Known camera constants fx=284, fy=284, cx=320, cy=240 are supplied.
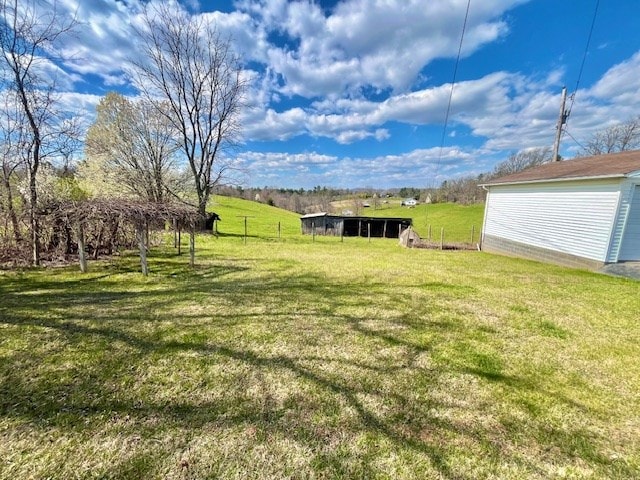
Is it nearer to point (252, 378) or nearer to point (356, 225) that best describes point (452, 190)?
point (356, 225)

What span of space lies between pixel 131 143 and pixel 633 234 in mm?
21491

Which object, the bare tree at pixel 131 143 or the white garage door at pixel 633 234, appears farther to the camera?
the bare tree at pixel 131 143

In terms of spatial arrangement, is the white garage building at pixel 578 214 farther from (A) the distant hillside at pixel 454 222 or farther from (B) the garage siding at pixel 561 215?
(A) the distant hillside at pixel 454 222

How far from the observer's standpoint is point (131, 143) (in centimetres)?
1574

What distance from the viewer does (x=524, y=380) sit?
9.73 feet

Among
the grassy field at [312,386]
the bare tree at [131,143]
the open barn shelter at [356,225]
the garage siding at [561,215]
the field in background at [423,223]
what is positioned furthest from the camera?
the open barn shelter at [356,225]

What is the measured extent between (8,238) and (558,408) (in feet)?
37.0

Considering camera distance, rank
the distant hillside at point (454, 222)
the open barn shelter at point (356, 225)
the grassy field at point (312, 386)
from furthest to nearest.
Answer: the open barn shelter at point (356, 225)
the distant hillside at point (454, 222)
the grassy field at point (312, 386)

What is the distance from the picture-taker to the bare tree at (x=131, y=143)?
1549 centimetres

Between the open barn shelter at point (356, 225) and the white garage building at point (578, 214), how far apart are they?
15.6m

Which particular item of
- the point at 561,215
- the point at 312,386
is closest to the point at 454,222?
the point at 561,215

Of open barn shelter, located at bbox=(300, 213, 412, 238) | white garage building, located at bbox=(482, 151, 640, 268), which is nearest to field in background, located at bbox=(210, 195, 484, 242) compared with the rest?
open barn shelter, located at bbox=(300, 213, 412, 238)

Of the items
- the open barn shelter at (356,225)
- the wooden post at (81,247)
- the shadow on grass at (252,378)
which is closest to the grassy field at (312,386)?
the shadow on grass at (252,378)

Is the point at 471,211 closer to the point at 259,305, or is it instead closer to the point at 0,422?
the point at 259,305
